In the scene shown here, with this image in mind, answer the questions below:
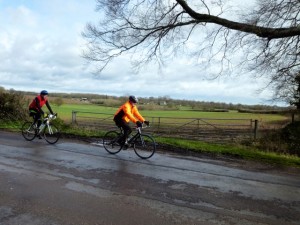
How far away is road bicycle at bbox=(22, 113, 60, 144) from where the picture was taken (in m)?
14.9

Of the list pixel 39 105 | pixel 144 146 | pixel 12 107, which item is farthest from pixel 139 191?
pixel 12 107

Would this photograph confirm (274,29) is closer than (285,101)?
Yes

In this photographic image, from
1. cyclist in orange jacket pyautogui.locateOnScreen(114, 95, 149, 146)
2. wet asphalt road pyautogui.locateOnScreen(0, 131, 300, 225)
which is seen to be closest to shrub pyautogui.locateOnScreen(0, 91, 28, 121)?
wet asphalt road pyautogui.locateOnScreen(0, 131, 300, 225)

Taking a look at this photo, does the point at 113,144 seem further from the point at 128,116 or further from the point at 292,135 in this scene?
the point at 292,135

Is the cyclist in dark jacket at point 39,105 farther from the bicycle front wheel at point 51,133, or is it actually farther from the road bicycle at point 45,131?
the bicycle front wheel at point 51,133

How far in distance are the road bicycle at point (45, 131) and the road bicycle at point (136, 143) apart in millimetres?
2935

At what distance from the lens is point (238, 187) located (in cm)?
823

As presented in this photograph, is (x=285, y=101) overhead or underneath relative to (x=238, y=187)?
overhead

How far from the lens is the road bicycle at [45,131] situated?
1488 centimetres

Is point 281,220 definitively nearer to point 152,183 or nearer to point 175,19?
point 152,183

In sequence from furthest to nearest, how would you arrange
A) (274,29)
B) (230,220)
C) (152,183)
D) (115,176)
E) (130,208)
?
(274,29), (115,176), (152,183), (130,208), (230,220)

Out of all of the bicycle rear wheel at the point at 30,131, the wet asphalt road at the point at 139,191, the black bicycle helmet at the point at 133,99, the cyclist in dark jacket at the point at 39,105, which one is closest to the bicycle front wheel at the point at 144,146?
the wet asphalt road at the point at 139,191

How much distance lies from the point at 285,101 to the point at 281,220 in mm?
19585

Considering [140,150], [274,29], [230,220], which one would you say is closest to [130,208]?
[230,220]
